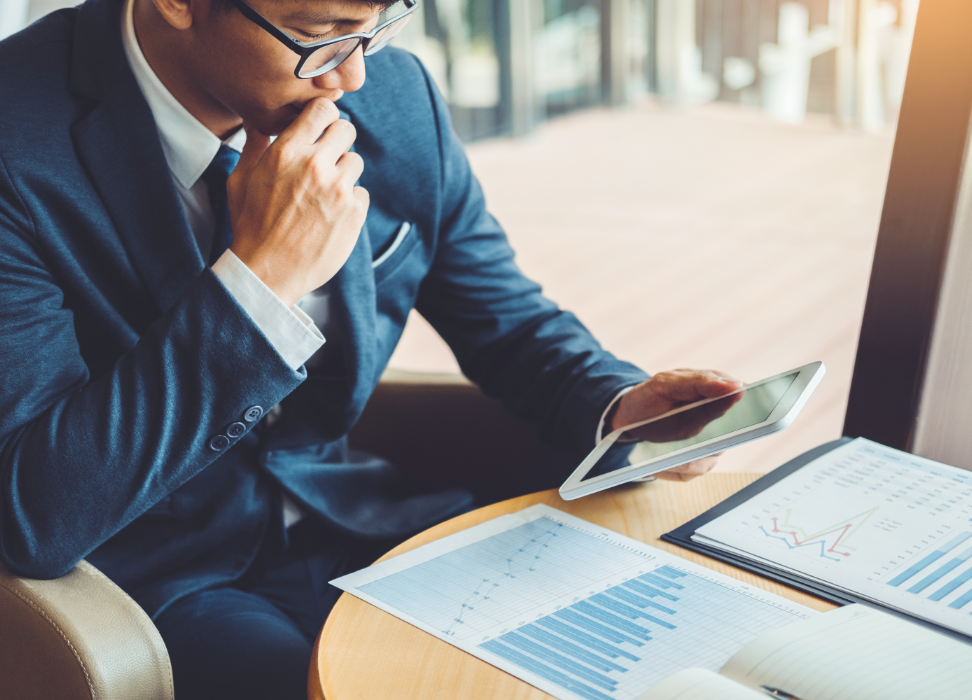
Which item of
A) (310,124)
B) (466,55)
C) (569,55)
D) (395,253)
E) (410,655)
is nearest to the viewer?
(410,655)

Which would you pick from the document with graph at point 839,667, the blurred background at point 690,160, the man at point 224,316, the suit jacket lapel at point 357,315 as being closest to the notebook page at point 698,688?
the document with graph at point 839,667

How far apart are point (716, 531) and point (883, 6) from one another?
709 cm

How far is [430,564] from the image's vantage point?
0.91 meters

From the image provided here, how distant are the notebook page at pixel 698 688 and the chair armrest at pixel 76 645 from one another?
46cm

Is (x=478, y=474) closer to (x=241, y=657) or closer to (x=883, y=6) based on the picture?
(x=241, y=657)

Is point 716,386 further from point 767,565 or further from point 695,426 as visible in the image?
point 767,565

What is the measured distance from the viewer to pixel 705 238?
185 inches

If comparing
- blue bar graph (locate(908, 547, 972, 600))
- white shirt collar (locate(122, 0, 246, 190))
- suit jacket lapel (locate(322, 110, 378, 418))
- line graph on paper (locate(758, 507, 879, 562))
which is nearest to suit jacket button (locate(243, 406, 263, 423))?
suit jacket lapel (locate(322, 110, 378, 418))

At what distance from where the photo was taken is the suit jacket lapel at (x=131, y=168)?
101 centimetres

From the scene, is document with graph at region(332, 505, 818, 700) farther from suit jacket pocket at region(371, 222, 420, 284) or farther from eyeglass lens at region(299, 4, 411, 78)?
eyeglass lens at region(299, 4, 411, 78)

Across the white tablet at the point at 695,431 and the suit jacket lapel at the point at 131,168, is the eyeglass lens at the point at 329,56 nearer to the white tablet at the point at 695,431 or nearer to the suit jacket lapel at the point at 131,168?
the suit jacket lapel at the point at 131,168

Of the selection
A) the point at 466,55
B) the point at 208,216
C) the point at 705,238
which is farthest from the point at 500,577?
the point at 466,55

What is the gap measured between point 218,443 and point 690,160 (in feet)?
18.8

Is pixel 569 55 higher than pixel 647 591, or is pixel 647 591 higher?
pixel 569 55
